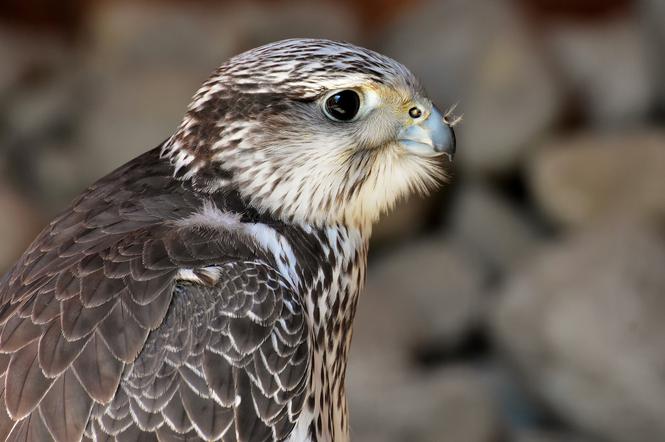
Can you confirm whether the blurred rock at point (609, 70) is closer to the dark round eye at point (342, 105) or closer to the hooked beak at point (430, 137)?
the hooked beak at point (430, 137)

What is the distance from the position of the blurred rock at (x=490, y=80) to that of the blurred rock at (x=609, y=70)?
37 centimetres

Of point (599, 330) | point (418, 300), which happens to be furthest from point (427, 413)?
point (418, 300)

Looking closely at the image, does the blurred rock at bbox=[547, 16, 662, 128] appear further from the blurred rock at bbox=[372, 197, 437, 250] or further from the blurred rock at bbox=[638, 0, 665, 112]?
the blurred rock at bbox=[372, 197, 437, 250]

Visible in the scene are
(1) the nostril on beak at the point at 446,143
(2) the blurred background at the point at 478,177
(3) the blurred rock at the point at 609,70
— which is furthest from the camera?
(3) the blurred rock at the point at 609,70

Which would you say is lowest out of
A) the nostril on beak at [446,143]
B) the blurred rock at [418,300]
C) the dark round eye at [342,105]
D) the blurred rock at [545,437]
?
the blurred rock at [545,437]

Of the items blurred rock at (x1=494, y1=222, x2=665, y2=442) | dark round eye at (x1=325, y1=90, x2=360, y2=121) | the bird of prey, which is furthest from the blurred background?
dark round eye at (x1=325, y1=90, x2=360, y2=121)

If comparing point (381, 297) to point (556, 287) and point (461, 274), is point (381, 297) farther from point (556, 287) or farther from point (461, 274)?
point (556, 287)

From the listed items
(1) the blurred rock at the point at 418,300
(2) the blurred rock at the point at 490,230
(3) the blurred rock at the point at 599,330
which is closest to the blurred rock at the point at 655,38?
(2) the blurred rock at the point at 490,230

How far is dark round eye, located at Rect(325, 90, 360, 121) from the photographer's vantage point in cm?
262

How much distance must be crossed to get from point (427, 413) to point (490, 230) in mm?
2154

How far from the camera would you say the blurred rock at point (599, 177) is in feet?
21.7

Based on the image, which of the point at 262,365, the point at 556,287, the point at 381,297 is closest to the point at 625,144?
the point at 556,287

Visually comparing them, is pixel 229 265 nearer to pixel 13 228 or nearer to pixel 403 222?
pixel 13 228

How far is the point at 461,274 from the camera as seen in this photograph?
7.23 metres
